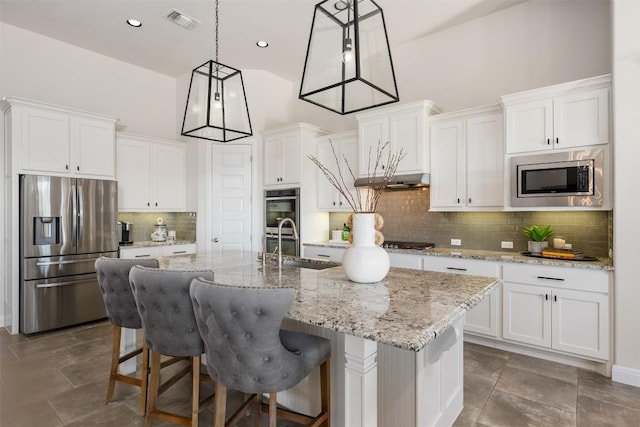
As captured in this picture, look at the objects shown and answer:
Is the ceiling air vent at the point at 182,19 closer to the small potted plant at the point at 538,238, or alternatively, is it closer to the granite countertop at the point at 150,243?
the granite countertop at the point at 150,243

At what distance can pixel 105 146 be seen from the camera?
4.27 m

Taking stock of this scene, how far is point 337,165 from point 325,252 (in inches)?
46.7

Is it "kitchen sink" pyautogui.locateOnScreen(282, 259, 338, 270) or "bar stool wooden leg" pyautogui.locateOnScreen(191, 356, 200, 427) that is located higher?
"kitchen sink" pyautogui.locateOnScreen(282, 259, 338, 270)

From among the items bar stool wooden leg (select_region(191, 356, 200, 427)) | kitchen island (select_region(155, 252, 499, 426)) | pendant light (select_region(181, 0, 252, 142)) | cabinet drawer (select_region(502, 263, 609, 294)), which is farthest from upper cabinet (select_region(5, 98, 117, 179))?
cabinet drawer (select_region(502, 263, 609, 294))

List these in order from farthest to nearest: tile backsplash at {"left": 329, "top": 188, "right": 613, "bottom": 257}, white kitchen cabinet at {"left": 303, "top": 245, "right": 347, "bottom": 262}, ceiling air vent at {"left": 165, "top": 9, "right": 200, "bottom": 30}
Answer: white kitchen cabinet at {"left": 303, "top": 245, "right": 347, "bottom": 262} < ceiling air vent at {"left": 165, "top": 9, "right": 200, "bottom": 30} < tile backsplash at {"left": 329, "top": 188, "right": 613, "bottom": 257}

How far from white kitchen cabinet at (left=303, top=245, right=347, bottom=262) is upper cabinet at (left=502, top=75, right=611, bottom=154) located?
7.14 feet

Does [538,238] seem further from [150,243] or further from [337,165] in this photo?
[150,243]

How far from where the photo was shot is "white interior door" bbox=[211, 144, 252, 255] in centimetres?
512

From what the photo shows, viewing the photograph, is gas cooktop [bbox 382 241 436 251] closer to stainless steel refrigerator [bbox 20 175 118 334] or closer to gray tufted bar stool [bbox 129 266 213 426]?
gray tufted bar stool [bbox 129 266 213 426]

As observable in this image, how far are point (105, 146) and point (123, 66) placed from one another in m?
1.56

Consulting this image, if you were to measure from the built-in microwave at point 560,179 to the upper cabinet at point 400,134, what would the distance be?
0.94 metres

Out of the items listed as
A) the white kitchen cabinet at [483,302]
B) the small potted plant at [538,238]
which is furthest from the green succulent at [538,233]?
the white kitchen cabinet at [483,302]

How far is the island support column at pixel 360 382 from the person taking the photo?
1.30 m

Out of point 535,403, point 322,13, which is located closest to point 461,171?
point 535,403
